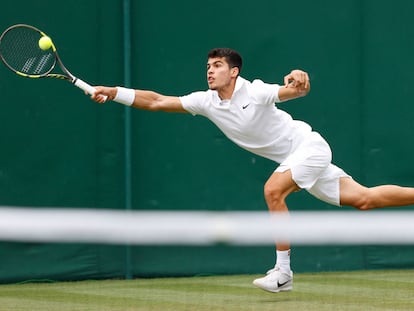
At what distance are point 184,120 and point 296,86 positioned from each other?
8.40 ft

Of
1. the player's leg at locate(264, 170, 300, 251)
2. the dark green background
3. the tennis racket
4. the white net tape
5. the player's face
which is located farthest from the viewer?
the dark green background

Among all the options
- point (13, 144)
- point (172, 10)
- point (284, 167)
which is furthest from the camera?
point (172, 10)

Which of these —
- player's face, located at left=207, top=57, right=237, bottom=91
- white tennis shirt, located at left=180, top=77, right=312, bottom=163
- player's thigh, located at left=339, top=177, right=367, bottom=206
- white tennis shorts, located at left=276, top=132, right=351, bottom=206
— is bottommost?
player's thigh, located at left=339, top=177, right=367, bottom=206

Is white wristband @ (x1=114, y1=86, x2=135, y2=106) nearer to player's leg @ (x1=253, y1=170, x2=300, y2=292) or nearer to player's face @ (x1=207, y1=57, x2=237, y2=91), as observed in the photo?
player's face @ (x1=207, y1=57, x2=237, y2=91)

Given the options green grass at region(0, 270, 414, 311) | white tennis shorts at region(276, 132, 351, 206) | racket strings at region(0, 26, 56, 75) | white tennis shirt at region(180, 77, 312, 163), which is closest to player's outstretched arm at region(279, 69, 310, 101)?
white tennis shirt at region(180, 77, 312, 163)

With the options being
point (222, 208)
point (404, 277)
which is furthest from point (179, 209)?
point (404, 277)

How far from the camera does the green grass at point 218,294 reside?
636 centimetres

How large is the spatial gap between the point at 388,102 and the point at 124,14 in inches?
94.6

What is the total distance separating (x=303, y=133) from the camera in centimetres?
700

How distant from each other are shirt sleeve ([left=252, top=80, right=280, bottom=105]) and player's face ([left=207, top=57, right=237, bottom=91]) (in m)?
0.23

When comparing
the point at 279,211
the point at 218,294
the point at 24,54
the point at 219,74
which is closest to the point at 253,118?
the point at 219,74

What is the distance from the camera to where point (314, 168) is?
270 inches

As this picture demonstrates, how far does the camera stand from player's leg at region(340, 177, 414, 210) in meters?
7.10

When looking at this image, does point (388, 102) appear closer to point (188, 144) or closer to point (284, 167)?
point (188, 144)
